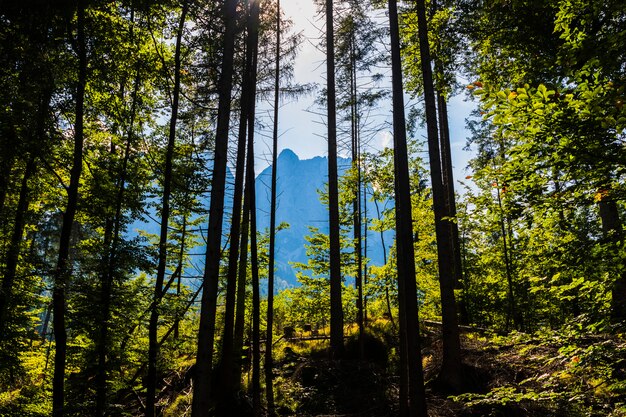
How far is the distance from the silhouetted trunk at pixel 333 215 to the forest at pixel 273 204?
11 centimetres

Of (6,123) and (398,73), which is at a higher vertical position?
(398,73)

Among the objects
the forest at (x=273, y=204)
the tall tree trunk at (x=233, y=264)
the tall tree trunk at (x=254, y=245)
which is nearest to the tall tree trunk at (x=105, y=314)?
the forest at (x=273, y=204)

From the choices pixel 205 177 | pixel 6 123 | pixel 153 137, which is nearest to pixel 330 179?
pixel 205 177

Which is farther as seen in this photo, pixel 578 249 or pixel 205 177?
pixel 205 177

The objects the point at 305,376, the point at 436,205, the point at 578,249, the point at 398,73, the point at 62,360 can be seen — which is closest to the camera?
the point at 578,249

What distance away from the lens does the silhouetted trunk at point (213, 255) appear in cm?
538

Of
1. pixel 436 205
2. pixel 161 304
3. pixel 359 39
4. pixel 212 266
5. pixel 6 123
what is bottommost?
pixel 161 304

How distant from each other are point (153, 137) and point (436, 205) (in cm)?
746

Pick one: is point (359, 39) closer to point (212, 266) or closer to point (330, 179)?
point (330, 179)

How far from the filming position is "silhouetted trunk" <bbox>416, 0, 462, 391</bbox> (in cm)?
748

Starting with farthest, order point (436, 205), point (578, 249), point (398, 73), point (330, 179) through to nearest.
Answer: point (330, 179)
point (436, 205)
point (398, 73)
point (578, 249)

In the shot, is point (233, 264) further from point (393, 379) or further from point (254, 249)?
point (393, 379)

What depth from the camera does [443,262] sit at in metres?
7.74

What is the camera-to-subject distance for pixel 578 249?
11.1ft
